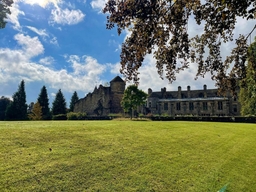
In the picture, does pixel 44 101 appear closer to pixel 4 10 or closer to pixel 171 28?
pixel 4 10

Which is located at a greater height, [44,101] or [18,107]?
[44,101]

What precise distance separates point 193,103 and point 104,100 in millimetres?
30223

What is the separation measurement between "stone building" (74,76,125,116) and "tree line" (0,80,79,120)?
10717mm

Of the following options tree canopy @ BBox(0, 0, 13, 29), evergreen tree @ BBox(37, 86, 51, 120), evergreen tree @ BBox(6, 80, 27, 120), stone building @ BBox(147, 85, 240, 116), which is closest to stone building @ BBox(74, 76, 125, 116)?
stone building @ BBox(147, 85, 240, 116)

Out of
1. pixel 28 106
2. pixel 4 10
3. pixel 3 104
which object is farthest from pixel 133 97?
pixel 3 104

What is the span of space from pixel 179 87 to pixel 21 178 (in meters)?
75.7

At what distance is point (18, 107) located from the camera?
6438 centimetres

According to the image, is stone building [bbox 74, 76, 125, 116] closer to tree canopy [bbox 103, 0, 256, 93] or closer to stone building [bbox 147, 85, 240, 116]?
stone building [bbox 147, 85, 240, 116]

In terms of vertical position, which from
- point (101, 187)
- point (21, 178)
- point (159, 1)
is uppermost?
point (159, 1)

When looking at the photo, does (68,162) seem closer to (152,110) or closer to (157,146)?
(157,146)

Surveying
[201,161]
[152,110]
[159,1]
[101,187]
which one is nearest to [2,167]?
[101,187]

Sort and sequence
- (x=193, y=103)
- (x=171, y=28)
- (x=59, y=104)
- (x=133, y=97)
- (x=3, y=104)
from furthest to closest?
1. (x=59, y=104)
2. (x=3, y=104)
3. (x=193, y=103)
4. (x=133, y=97)
5. (x=171, y=28)

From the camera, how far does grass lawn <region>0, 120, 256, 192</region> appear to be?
5.83m

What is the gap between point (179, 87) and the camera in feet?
256
